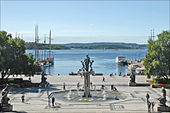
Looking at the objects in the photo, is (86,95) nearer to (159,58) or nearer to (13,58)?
(159,58)

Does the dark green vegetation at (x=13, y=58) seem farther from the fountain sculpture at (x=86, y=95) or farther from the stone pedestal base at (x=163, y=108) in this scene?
the stone pedestal base at (x=163, y=108)

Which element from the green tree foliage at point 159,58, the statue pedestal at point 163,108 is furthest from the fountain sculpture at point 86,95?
the green tree foliage at point 159,58

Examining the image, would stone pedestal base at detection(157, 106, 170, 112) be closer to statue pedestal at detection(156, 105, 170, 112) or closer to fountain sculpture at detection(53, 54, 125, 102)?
statue pedestal at detection(156, 105, 170, 112)

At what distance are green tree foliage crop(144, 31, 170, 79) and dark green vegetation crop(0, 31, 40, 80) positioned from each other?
963 inches

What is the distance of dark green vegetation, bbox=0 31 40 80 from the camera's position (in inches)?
1898

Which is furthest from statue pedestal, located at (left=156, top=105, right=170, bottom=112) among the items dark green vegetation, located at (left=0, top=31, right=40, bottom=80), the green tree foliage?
dark green vegetation, located at (left=0, top=31, right=40, bottom=80)

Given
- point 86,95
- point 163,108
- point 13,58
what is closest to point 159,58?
point 86,95

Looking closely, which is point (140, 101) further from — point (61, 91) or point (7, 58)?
point (7, 58)

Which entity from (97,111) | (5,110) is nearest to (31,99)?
(5,110)

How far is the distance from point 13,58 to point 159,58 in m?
29.5

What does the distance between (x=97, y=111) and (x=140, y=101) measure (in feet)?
31.6

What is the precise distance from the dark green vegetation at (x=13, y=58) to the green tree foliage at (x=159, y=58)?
2446 centimetres

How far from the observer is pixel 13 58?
5019 cm

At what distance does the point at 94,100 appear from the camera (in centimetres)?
3703
